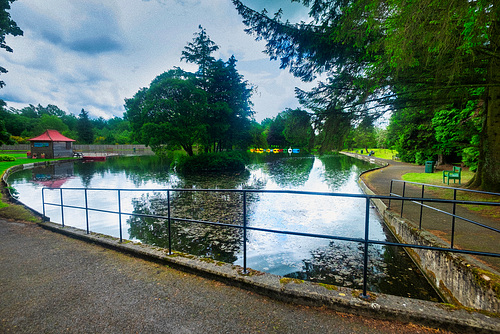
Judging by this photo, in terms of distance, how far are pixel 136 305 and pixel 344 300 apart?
2067 mm

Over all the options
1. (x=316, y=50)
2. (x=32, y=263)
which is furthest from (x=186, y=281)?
(x=316, y=50)

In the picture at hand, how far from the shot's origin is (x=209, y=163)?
23234 mm

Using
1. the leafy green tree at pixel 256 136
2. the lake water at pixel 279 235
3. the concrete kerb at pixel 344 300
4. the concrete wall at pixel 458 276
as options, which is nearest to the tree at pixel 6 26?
the lake water at pixel 279 235

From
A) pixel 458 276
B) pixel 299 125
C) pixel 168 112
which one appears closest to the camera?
pixel 458 276

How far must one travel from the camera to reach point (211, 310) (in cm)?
232

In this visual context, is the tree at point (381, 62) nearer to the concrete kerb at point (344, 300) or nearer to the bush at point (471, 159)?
the bush at point (471, 159)

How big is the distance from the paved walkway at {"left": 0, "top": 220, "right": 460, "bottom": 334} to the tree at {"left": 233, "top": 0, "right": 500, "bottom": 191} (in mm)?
4981

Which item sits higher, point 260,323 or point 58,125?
point 58,125

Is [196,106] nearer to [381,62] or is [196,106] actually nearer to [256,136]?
[381,62]

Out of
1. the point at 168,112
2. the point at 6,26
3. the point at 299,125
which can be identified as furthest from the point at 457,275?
the point at 168,112

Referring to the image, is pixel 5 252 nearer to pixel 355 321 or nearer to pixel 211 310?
pixel 211 310

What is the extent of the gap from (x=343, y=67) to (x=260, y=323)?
9.38m

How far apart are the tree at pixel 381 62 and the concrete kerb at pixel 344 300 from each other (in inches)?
A: 175

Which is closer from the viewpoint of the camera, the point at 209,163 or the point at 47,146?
the point at 209,163
